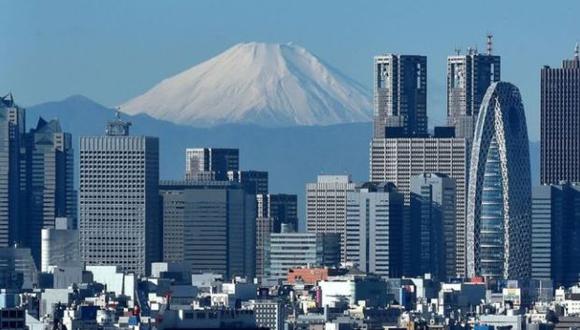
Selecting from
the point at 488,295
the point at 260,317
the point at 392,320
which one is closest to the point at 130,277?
the point at 488,295

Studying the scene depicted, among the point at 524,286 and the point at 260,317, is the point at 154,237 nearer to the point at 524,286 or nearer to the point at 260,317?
the point at 524,286

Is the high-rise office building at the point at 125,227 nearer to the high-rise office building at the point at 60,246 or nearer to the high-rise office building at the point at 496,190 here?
the high-rise office building at the point at 60,246

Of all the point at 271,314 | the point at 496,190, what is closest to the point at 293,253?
the point at 496,190

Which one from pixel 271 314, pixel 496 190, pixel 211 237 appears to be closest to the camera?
pixel 271 314

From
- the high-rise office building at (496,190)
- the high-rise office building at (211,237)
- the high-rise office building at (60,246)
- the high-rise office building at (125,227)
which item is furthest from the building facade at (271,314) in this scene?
the high-rise office building at (496,190)

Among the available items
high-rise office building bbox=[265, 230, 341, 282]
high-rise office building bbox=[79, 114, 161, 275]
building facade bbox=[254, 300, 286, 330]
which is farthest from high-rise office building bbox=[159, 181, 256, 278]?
building facade bbox=[254, 300, 286, 330]

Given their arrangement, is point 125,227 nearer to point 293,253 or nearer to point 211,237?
point 211,237
